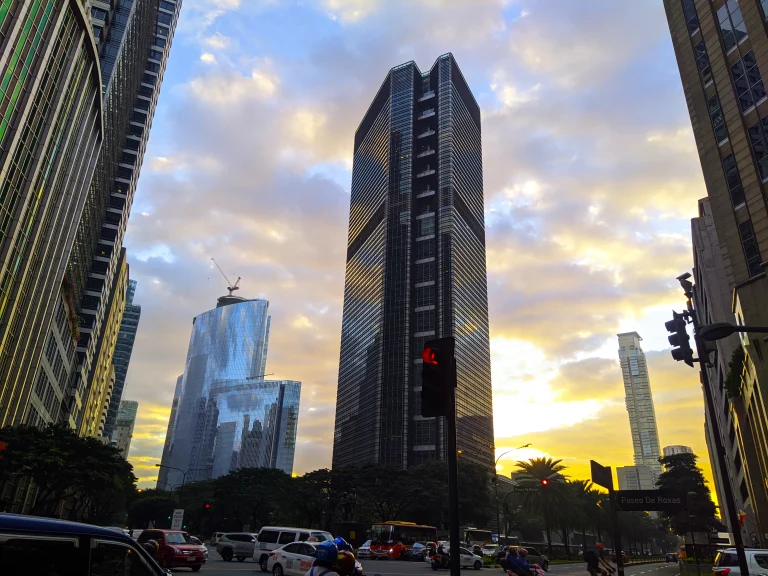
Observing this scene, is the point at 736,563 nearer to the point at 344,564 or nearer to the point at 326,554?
the point at 344,564

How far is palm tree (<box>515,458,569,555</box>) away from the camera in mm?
56406

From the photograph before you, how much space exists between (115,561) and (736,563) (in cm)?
2200

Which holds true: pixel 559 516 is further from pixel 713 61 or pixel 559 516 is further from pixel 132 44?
pixel 132 44

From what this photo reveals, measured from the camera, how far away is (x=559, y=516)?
57.5 meters

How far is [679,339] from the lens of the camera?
52.0 feet

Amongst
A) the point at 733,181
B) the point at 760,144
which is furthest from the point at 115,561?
the point at 733,181

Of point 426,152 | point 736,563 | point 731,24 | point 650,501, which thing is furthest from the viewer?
Answer: point 426,152

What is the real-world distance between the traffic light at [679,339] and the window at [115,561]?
15.0 meters

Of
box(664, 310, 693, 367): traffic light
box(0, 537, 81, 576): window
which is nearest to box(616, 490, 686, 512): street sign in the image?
box(664, 310, 693, 367): traffic light

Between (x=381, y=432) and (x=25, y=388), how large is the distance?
101 m

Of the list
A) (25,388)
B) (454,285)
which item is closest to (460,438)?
(454,285)

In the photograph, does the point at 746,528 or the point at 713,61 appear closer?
the point at 713,61

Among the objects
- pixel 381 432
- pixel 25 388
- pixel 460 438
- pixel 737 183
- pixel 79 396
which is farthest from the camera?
pixel 381 432

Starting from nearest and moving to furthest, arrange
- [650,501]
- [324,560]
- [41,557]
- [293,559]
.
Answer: [41,557] < [324,560] < [650,501] < [293,559]
